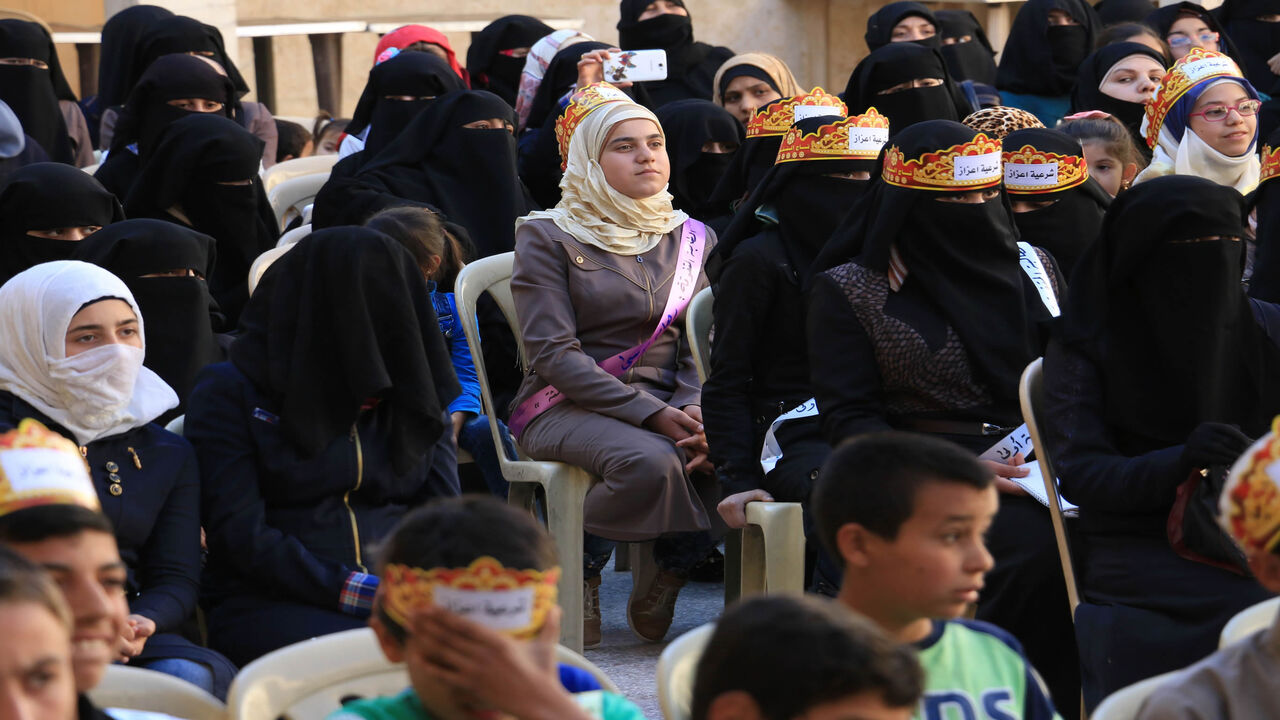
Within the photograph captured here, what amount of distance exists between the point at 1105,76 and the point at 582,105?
122 inches

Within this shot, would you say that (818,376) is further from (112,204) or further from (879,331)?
(112,204)

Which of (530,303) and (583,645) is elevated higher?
(530,303)

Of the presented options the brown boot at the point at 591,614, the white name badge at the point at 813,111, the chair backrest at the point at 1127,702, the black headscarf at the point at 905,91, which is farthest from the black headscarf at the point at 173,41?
the chair backrest at the point at 1127,702

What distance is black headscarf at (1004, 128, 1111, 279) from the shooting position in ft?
16.6

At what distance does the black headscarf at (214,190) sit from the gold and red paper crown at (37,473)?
3.46 meters

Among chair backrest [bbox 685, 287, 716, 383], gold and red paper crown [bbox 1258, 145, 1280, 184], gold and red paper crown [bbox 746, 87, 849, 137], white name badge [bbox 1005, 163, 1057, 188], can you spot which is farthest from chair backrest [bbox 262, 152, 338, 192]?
gold and red paper crown [bbox 1258, 145, 1280, 184]

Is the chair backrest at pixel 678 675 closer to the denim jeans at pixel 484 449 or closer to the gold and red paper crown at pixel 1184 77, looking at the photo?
the denim jeans at pixel 484 449

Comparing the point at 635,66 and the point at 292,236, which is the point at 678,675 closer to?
the point at 292,236

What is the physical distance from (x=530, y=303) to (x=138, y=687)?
254 centimetres

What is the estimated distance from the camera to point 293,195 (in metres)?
7.07

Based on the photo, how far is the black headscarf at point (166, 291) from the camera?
4613mm

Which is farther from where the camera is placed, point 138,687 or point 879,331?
point 879,331

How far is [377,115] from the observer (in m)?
→ 7.36

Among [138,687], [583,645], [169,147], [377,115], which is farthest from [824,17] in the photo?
[138,687]
